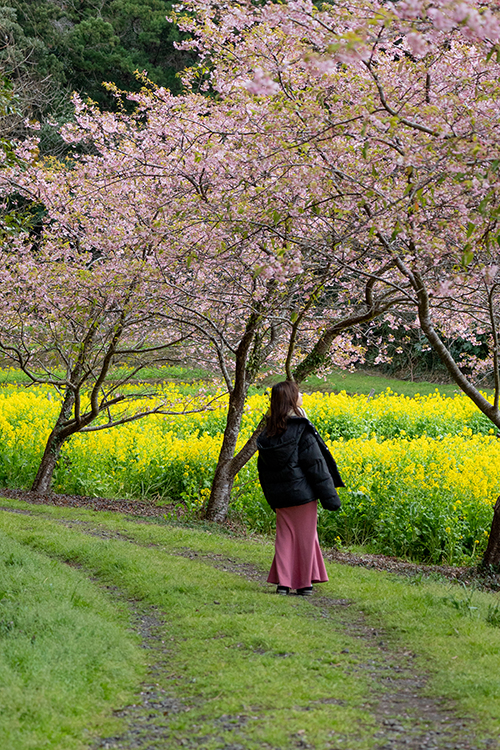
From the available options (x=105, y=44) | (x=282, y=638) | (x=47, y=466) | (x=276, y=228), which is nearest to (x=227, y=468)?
(x=47, y=466)

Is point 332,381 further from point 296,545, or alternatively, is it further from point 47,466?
point 296,545

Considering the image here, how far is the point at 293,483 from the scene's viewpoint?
6219 millimetres

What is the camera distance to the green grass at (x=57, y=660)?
3541 millimetres

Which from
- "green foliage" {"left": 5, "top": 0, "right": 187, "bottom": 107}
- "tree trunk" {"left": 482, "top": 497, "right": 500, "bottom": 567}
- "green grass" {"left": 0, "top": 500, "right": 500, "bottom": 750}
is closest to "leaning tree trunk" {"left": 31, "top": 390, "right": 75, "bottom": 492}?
"green grass" {"left": 0, "top": 500, "right": 500, "bottom": 750}

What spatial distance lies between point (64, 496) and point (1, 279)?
12.8ft

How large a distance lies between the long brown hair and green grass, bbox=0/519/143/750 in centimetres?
195

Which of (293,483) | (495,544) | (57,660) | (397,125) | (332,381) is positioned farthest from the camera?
(332,381)

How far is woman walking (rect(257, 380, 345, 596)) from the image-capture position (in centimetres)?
624

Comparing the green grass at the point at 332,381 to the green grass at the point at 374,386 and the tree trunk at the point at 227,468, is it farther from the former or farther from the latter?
the tree trunk at the point at 227,468

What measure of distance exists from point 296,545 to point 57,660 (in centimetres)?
258

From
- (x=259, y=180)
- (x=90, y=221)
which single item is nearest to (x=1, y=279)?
(x=90, y=221)

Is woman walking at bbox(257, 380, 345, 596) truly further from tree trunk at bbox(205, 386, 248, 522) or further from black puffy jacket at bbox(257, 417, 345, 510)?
tree trunk at bbox(205, 386, 248, 522)

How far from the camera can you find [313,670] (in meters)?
4.39

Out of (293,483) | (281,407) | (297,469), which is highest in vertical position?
(281,407)
